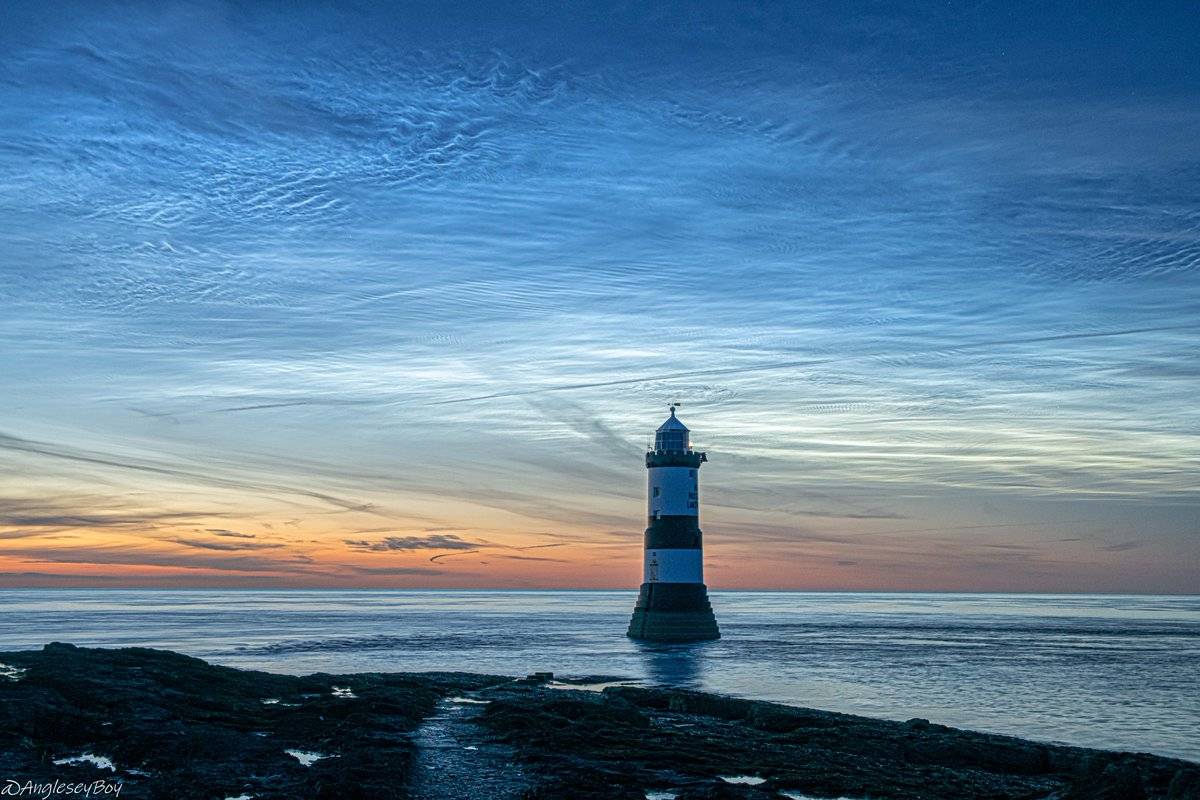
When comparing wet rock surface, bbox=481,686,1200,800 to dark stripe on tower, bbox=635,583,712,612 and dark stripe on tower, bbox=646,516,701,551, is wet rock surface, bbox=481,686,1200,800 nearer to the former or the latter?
dark stripe on tower, bbox=646,516,701,551

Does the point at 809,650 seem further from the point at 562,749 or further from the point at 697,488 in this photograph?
the point at 562,749

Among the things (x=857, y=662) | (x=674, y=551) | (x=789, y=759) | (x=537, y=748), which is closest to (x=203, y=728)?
(x=537, y=748)

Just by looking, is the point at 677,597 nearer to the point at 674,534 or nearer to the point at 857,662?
the point at 674,534

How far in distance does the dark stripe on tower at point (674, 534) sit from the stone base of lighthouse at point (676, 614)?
208cm

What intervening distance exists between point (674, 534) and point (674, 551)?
844 mm

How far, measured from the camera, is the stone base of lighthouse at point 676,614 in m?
57.4

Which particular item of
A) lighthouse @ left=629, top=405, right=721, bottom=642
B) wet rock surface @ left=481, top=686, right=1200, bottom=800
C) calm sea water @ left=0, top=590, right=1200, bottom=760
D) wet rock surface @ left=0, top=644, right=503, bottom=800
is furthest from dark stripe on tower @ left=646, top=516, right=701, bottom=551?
wet rock surface @ left=481, top=686, right=1200, bottom=800

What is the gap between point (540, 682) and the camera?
146 ft

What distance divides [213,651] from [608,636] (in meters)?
30.9

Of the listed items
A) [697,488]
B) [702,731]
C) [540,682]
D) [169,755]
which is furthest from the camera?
[697,488]

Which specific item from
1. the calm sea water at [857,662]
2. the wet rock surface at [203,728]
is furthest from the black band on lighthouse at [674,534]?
the wet rock surface at [203,728]

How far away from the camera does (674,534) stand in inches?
2244

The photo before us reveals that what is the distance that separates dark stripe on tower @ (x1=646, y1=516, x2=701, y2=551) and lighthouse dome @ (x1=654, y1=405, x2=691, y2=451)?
3.65m

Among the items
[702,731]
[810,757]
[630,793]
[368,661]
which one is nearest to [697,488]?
[368,661]
